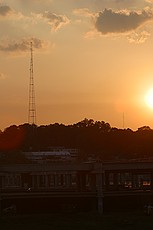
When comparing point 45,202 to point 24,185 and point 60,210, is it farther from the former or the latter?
point 24,185

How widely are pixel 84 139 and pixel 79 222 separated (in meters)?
87.2

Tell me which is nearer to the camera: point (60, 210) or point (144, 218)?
point (144, 218)

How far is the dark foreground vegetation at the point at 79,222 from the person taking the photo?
54531mm

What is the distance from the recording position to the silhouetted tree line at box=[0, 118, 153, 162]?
422 feet

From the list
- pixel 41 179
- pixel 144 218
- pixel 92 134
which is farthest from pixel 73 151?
pixel 144 218

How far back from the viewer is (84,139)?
143625 mm

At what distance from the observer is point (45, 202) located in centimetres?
6944

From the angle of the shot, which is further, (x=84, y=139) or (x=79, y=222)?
(x=84, y=139)

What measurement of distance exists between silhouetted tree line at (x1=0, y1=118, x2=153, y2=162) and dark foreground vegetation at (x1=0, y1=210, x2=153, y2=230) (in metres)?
58.4

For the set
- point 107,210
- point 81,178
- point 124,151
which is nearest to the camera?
point 107,210

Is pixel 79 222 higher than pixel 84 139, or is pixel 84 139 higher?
pixel 84 139

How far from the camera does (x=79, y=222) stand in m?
56.5

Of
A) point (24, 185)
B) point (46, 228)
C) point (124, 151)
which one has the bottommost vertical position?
point (46, 228)

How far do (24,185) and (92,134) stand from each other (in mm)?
63439
